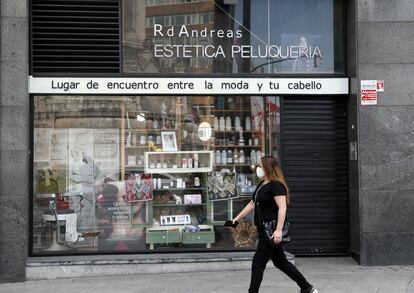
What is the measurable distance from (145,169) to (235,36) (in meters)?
2.57

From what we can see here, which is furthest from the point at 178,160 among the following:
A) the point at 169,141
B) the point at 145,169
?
the point at 145,169

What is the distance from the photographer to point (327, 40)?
10.0 metres

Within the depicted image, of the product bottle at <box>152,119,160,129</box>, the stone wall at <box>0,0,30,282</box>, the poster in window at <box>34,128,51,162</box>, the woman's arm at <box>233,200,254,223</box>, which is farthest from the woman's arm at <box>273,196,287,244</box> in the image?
the poster in window at <box>34,128,51,162</box>

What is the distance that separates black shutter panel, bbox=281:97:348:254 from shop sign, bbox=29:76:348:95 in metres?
0.23

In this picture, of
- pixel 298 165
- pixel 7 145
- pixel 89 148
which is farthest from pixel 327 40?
pixel 7 145

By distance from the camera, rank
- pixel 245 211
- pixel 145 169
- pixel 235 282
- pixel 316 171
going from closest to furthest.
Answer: pixel 245 211, pixel 235 282, pixel 145 169, pixel 316 171

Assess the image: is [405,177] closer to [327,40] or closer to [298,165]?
[298,165]

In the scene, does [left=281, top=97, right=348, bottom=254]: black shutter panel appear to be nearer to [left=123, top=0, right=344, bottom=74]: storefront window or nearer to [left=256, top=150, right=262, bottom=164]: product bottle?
[left=256, top=150, right=262, bottom=164]: product bottle

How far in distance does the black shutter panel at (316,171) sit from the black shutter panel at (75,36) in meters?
2.96

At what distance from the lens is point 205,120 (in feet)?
32.0

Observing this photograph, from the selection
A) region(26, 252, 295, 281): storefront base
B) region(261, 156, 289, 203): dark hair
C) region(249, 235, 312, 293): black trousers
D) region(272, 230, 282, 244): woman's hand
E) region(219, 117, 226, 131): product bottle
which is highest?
region(219, 117, 226, 131): product bottle

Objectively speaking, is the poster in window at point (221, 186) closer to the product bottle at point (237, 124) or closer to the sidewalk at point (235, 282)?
the product bottle at point (237, 124)

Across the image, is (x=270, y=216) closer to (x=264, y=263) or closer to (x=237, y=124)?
(x=264, y=263)

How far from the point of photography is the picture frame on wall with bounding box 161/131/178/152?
31.9ft
